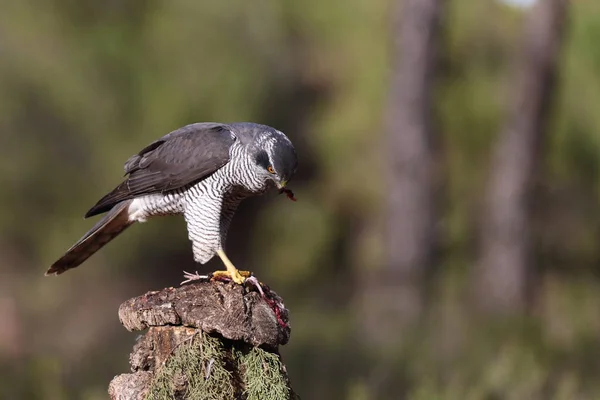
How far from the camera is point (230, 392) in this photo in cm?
301

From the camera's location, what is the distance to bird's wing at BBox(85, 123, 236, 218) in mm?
4008

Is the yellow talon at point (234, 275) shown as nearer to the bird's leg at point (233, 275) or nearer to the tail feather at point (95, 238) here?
the bird's leg at point (233, 275)

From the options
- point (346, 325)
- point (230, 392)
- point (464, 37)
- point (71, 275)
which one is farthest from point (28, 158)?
point (230, 392)

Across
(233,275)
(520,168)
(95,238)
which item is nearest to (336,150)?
(520,168)

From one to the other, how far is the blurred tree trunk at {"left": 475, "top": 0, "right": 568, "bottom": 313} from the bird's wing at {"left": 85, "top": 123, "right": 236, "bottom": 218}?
6827 millimetres

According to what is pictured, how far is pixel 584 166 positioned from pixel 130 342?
26.0 feet

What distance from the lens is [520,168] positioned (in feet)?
34.1

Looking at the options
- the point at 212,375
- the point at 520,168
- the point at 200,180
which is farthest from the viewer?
the point at 520,168

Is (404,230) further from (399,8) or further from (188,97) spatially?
(188,97)

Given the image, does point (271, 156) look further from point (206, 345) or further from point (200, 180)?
point (206, 345)

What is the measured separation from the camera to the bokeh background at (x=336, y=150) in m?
10.4

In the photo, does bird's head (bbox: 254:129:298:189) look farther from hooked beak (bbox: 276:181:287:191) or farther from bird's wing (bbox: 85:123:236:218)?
bird's wing (bbox: 85:123:236:218)

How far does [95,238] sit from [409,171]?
21.1 ft

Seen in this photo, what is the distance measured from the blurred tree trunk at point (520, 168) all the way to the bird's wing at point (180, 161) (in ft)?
22.4
